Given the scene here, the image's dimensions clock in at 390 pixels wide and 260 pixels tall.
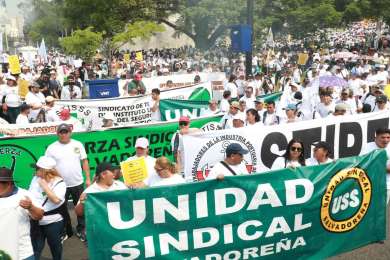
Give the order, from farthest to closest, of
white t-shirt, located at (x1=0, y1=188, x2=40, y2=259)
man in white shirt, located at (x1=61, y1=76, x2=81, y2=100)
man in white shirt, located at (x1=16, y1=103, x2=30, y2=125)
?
man in white shirt, located at (x1=61, y1=76, x2=81, y2=100) < man in white shirt, located at (x1=16, y1=103, x2=30, y2=125) < white t-shirt, located at (x1=0, y1=188, x2=40, y2=259)

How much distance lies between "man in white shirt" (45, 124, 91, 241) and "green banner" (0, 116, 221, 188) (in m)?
1.32

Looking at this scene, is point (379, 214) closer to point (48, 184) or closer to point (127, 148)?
point (48, 184)

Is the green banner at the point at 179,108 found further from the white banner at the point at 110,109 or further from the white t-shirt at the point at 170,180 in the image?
the white t-shirt at the point at 170,180

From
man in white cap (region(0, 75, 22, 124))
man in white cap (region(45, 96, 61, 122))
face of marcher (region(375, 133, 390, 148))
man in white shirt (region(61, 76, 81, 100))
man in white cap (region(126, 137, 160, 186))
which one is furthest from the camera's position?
man in white shirt (region(61, 76, 81, 100))

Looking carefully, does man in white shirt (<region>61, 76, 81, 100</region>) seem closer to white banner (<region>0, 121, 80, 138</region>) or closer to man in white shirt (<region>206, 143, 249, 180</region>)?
white banner (<region>0, 121, 80, 138</region>)

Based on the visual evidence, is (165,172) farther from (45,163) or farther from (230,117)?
(230,117)

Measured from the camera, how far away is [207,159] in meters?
7.91

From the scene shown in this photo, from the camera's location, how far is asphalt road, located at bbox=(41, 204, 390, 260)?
625cm

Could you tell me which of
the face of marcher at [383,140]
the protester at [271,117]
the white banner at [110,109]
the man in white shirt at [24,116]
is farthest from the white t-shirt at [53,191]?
the white banner at [110,109]

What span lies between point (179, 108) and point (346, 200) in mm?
6657

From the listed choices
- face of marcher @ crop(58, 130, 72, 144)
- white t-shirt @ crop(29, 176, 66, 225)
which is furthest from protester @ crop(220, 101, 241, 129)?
white t-shirt @ crop(29, 176, 66, 225)

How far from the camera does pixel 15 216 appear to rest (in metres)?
4.73

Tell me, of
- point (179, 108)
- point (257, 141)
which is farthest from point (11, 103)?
point (257, 141)

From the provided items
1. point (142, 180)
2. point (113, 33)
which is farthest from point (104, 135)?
point (113, 33)
